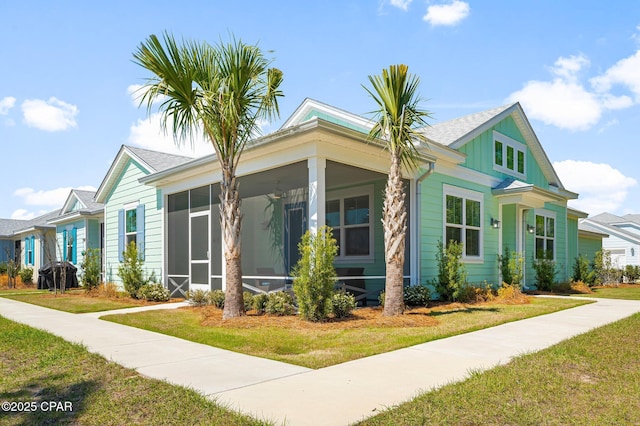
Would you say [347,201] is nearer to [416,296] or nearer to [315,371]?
[416,296]

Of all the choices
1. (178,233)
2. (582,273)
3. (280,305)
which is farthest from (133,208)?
(582,273)

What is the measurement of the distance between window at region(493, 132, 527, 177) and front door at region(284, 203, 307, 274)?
24.5 feet

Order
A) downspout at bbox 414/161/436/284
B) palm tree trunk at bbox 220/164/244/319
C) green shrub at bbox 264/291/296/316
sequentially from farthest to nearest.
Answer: downspout at bbox 414/161/436/284, green shrub at bbox 264/291/296/316, palm tree trunk at bbox 220/164/244/319

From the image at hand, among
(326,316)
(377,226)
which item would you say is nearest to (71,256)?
(377,226)

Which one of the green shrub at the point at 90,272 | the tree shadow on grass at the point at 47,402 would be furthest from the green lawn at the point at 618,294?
the green shrub at the point at 90,272

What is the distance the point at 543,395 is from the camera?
3947 mm

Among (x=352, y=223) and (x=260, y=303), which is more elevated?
(x=352, y=223)

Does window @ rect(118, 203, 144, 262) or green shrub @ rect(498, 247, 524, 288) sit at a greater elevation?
window @ rect(118, 203, 144, 262)

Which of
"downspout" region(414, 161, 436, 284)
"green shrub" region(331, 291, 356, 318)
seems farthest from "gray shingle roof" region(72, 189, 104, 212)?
"green shrub" region(331, 291, 356, 318)

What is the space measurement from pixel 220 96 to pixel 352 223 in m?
6.61

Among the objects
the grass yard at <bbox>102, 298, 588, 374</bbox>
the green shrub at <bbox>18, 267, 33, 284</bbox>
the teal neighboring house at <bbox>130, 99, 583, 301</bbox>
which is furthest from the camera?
the green shrub at <bbox>18, 267, 33, 284</bbox>

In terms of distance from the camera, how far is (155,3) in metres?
9.27

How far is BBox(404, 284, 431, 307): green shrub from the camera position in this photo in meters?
10.4

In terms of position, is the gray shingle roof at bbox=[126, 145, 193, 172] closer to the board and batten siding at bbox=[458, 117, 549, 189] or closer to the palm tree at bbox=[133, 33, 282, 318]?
the palm tree at bbox=[133, 33, 282, 318]
